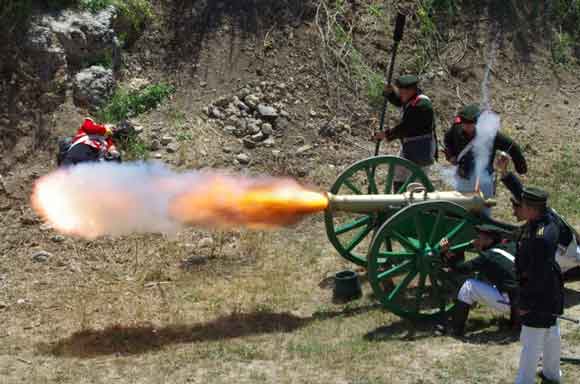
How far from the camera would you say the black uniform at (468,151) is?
850 cm

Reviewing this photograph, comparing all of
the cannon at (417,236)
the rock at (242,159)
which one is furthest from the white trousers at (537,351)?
the rock at (242,159)

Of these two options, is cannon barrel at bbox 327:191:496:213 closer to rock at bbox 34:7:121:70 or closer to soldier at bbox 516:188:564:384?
soldier at bbox 516:188:564:384

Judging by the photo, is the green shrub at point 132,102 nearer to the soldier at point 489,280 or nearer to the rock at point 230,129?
the rock at point 230,129

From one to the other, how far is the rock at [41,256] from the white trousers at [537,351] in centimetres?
544

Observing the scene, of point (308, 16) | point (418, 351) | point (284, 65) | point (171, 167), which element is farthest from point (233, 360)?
point (308, 16)

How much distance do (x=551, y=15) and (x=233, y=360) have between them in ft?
35.7

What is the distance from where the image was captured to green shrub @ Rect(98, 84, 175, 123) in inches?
454

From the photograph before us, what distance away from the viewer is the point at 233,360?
7207mm

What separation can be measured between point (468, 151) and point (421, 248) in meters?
1.54

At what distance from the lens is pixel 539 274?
20.4ft

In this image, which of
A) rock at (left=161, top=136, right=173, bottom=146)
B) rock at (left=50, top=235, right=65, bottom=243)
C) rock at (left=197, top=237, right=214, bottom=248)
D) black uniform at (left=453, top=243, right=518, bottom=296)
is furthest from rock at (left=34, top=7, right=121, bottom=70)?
black uniform at (left=453, top=243, right=518, bottom=296)

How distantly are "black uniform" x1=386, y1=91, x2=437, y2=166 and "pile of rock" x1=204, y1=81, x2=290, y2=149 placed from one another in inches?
123

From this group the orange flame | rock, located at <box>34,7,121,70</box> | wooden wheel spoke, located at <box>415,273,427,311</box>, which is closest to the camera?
wooden wheel spoke, located at <box>415,273,427,311</box>

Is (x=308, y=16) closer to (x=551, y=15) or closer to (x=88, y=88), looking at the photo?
(x=88, y=88)
